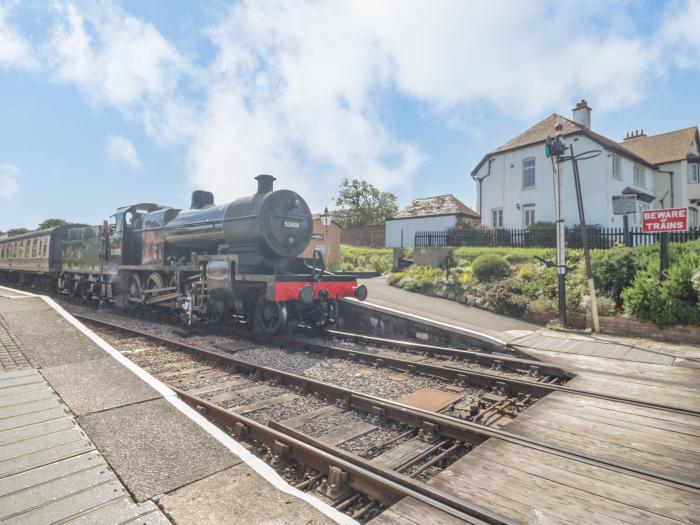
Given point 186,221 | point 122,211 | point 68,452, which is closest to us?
point 68,452

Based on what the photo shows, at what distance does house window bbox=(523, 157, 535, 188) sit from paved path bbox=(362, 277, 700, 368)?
14085 mm

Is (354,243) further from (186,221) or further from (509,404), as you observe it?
(509,404)

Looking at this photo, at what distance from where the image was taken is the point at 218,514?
2336mm

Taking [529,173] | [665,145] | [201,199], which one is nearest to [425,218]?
[529,173]

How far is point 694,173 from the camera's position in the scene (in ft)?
88.2

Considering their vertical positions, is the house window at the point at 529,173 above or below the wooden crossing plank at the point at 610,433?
above

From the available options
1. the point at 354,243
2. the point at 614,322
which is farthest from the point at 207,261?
the point at 354,243

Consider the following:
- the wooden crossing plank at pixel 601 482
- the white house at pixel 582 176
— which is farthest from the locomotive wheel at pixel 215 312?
the white house at pixel 582 176

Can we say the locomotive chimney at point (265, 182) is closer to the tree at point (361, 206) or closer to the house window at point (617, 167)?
the house window at point (617, 167)

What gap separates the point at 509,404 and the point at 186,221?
830 cm

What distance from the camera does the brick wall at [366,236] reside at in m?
33.5

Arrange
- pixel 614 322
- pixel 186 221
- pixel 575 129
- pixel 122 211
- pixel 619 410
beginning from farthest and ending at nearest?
1. pixel 575 129
2. pixel 122 211
3. pixel 186 221
4. pixel 614 322
5. pixel 619 410

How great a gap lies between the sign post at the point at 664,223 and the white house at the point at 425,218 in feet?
54.8

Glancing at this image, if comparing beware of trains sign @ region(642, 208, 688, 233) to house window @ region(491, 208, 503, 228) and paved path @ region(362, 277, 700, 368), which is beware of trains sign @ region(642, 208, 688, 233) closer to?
paved path @ region(362, 277, 700, 368)
